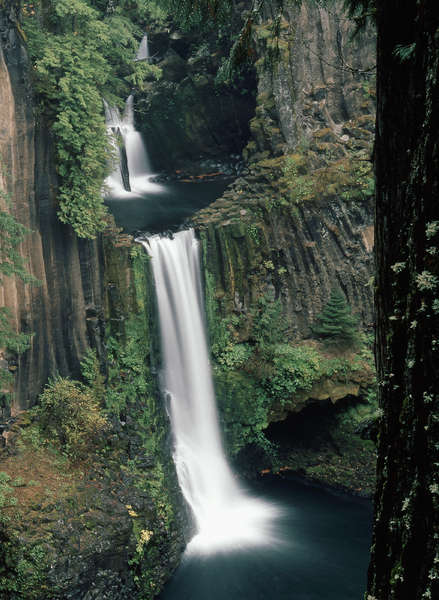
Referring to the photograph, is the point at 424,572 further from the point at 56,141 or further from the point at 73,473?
the point at 56,141

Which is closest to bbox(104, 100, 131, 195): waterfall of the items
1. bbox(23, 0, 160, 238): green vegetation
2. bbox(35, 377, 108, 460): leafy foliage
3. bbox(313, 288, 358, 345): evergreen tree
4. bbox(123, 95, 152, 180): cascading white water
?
bbox(123, 95, 152, 180): cascading white water

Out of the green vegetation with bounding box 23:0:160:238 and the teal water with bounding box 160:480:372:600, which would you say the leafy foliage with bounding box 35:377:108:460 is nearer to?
the teal water with bounding box 160:480:372:600

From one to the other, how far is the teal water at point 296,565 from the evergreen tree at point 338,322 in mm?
4326

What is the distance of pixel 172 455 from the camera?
11.5 m

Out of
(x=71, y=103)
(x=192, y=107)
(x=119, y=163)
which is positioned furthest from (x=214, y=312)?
(x=192, y=107)

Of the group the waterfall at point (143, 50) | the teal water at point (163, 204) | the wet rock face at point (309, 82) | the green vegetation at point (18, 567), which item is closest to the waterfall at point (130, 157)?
the teal water at point (163, 204)

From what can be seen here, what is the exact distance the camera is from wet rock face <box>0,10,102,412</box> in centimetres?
901

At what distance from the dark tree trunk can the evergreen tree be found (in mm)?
10911

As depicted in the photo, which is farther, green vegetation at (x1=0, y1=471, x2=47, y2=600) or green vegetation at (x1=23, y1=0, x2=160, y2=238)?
green vegetation at (x1=23, y1=0, x2=160, y2=238)

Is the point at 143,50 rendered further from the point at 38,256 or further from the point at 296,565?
the point at 296,565

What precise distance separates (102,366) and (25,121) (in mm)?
5301

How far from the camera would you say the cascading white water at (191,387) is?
1166 cm

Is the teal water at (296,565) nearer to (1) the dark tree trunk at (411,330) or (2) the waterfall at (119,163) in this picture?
(1) the dark tree trunk at (411,330)

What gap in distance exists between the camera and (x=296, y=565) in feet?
32.0
